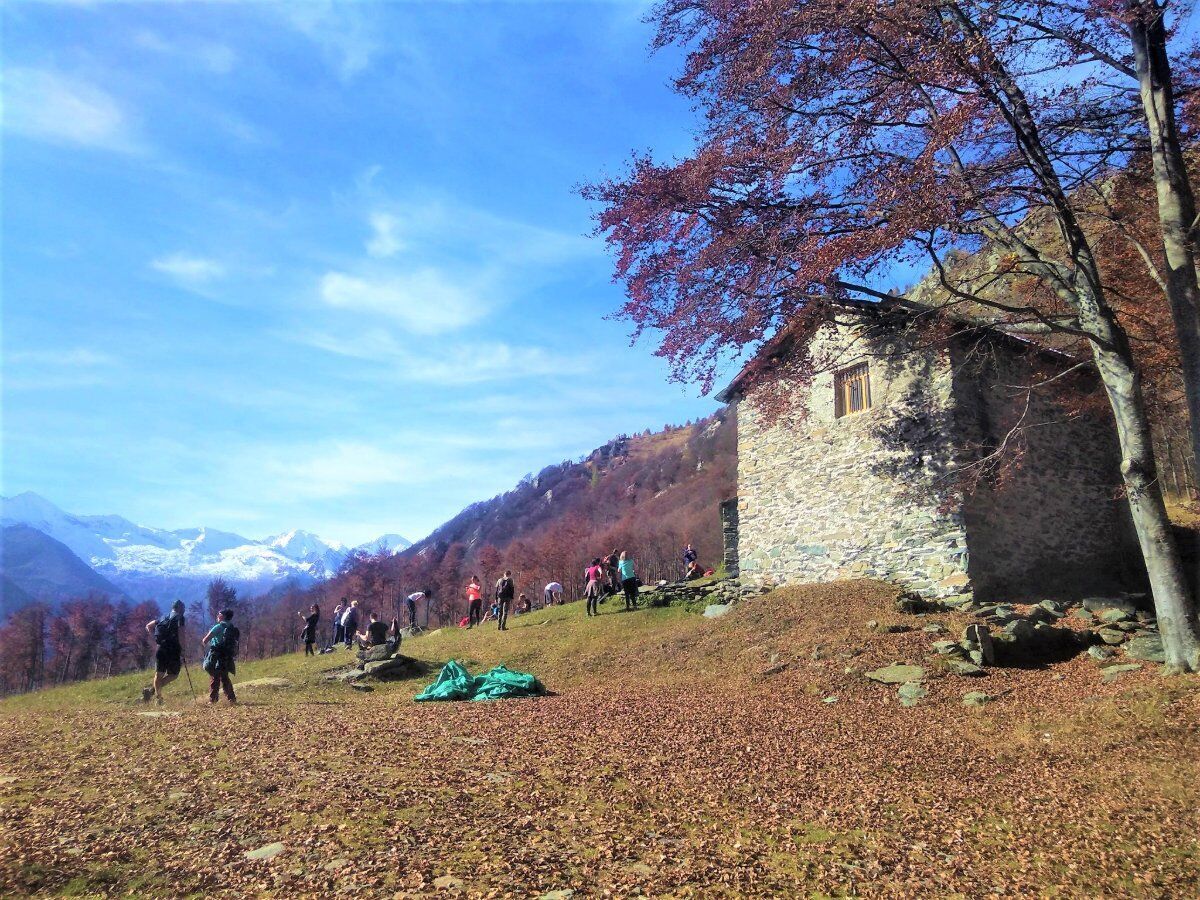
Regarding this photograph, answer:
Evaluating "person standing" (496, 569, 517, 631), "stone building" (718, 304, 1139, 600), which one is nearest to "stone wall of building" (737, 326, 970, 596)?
"stone building" (718, 304, 1139, 600)

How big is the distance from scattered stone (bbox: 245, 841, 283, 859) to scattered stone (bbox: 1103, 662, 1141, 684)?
33.4 feet

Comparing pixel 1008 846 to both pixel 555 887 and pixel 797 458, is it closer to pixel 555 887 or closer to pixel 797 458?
pixel 555 887

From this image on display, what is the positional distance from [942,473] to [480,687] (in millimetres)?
10701

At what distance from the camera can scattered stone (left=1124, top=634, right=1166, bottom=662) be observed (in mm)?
9656

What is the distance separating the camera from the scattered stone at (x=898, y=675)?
10.5m

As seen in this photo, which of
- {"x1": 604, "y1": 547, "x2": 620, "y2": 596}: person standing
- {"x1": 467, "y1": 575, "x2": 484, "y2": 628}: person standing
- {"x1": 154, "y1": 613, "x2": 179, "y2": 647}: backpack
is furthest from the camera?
{"x1": 604, "y1": 547, "x2": 620, "y2": 596}: person standing

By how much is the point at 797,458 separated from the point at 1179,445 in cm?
1458

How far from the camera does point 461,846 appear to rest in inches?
182

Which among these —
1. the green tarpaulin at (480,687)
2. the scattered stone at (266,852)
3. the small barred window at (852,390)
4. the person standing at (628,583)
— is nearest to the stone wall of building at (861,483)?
the small barred window at (852,390)

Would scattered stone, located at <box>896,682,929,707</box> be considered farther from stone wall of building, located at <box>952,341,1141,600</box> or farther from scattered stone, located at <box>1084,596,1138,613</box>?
scattered stone, located at <box>1084,596,1138,613</box>

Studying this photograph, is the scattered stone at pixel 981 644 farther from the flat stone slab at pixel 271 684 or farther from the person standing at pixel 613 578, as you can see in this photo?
the person standing at pixel 613 578

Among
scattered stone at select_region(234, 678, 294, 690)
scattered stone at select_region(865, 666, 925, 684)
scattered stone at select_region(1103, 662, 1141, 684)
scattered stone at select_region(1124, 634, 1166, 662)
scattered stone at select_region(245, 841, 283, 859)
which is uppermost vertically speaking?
scattered stone at select_region(1124, 634, 1166, 662)

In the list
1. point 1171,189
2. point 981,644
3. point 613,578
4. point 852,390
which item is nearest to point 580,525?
point 613,578

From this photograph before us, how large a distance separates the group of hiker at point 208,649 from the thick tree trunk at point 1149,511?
13505 mm
